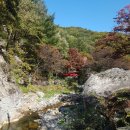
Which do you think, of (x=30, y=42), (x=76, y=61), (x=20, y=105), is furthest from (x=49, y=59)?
(x=20, y=105)

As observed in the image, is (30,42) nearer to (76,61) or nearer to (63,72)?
(63,72)

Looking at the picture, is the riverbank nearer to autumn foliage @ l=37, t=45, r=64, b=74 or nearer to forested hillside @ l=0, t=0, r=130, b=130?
forested hillside @ l=0, t=0, r=130, b=130

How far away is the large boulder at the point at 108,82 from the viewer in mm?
19641

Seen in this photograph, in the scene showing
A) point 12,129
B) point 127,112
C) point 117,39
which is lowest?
point 12,129

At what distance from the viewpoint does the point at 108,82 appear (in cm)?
2109

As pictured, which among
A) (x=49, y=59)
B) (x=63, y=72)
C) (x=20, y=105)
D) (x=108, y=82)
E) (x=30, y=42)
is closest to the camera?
(x=20, y=105)

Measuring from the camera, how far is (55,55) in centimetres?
3375

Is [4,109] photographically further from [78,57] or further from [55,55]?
[78,57]

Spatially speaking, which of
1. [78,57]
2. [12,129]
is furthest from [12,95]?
[78,57]

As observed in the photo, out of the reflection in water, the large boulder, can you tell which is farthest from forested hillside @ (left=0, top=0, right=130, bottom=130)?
the reflection in water

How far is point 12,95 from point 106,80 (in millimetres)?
7117


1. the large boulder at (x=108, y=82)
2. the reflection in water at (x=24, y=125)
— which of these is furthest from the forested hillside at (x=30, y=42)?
the large boulder at (x=108, y=82)

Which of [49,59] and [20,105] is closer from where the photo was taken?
[20,105]

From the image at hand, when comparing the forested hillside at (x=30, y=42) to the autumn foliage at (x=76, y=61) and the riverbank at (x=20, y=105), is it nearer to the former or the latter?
the autumn foliage at (x=76, y=61)
